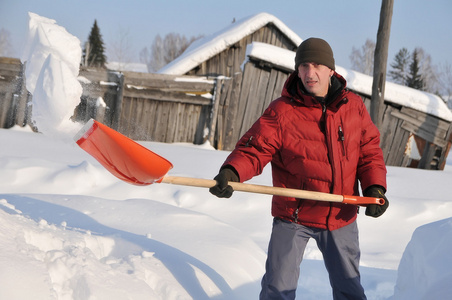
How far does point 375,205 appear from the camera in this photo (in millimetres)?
2275

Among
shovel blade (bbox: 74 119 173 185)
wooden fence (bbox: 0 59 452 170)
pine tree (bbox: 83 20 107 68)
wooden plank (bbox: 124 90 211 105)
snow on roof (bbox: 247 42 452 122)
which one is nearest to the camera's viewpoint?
shovel blade (bbox: 74 119 173 185)

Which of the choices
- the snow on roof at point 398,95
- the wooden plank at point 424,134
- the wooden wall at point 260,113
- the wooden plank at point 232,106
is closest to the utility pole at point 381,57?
the snow on roof at point 398,95

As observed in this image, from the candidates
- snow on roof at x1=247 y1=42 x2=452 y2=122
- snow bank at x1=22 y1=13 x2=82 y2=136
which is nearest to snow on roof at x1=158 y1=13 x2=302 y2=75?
snow on roof at x1=247 y1=42 x2=452 y2=122

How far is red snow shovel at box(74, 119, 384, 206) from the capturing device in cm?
209

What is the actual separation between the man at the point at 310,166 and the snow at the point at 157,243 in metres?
0.48

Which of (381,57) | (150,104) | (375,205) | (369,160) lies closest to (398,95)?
(381,57)

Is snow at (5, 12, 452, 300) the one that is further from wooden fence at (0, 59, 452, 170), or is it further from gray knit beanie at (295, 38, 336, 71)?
wooden fence at (0, 59, 452, 170)

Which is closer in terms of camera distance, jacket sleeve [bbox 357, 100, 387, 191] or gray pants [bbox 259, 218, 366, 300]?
gray pants [bbox 259, 218, 366, 300]

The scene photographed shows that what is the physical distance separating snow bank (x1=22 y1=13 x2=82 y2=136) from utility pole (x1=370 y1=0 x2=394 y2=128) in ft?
20.7

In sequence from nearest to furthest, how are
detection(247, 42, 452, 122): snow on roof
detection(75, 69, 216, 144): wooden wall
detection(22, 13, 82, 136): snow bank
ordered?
detection(22, 13, 82, 136): snow bank, detection(75, 69, 216, 144): wooden wall, detection(247, 42, 452, 122): snow on roof

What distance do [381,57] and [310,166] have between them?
7.07 metres

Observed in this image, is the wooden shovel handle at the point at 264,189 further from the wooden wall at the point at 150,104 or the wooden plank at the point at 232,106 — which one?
the wooden plank at the point at 232,106

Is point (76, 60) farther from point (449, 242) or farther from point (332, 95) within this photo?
point (449, 242)

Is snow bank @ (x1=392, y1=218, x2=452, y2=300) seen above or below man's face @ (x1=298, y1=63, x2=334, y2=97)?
below
